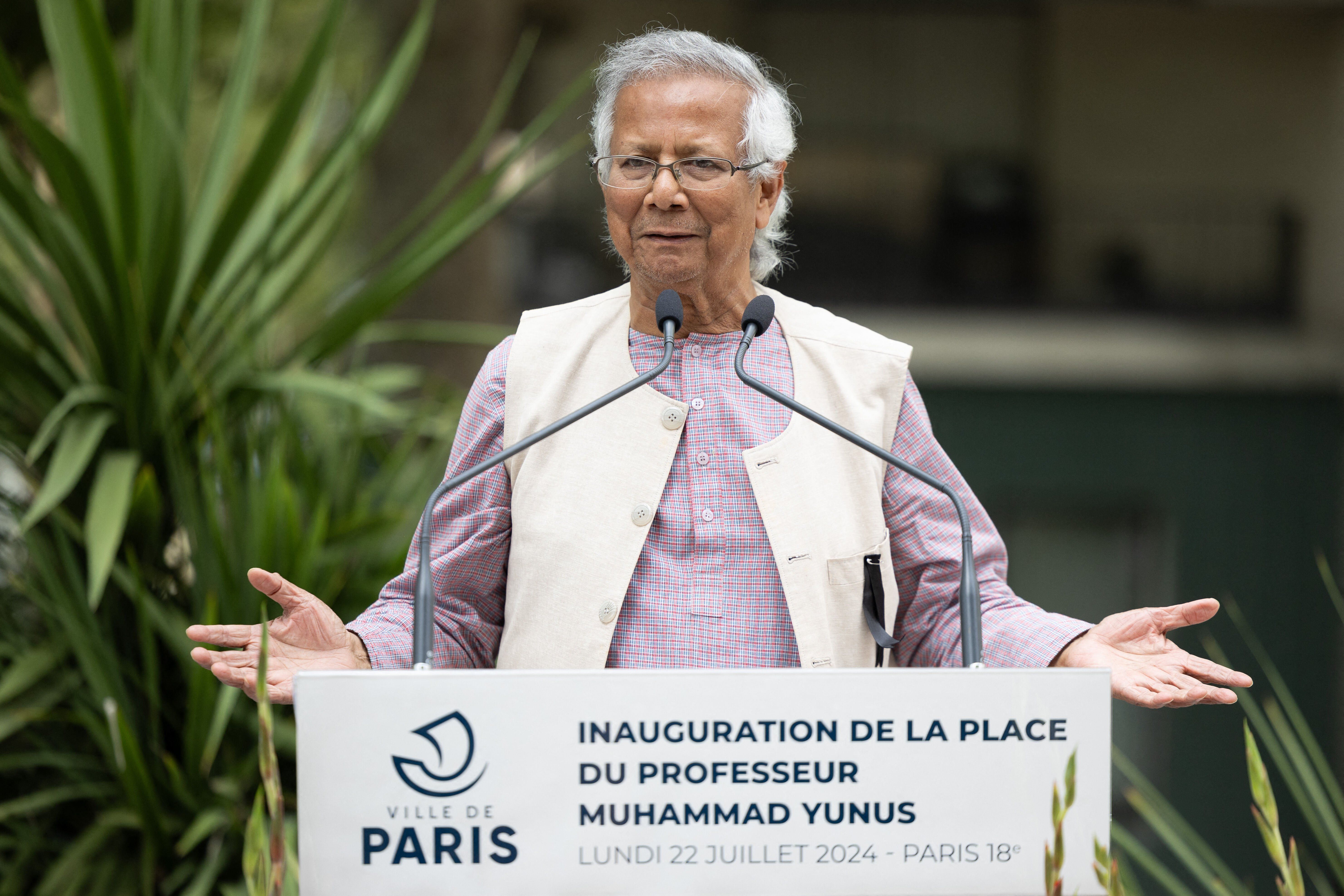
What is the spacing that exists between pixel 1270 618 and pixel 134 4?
21.9 ft

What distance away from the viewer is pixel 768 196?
6.59 feet

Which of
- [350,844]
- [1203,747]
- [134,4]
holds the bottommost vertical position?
[1203,747]

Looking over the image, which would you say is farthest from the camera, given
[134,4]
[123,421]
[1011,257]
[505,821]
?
[1011,257]

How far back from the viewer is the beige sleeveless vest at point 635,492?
6.01ft

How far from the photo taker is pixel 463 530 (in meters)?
1.93

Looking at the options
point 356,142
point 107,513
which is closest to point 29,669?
point 107,513

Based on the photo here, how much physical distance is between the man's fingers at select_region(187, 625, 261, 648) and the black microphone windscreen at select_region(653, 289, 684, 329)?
23.5 inches

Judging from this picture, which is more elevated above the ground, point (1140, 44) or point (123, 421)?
point (1140, 44)

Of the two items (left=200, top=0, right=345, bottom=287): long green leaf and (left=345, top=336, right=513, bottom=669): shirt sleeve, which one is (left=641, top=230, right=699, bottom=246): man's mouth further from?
(left=200, top=0, right=345, bottom=287): long green leaf

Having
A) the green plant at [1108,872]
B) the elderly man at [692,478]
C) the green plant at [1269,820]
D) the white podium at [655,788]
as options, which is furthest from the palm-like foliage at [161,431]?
the green plant at [1269,820]

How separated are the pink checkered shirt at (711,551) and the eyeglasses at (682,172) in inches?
9.5

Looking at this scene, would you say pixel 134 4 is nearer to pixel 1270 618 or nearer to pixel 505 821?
pixel 505 821

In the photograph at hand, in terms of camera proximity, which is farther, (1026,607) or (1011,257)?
(1011,257)

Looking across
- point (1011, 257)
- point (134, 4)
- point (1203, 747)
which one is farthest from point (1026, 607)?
point (1011, 257)
